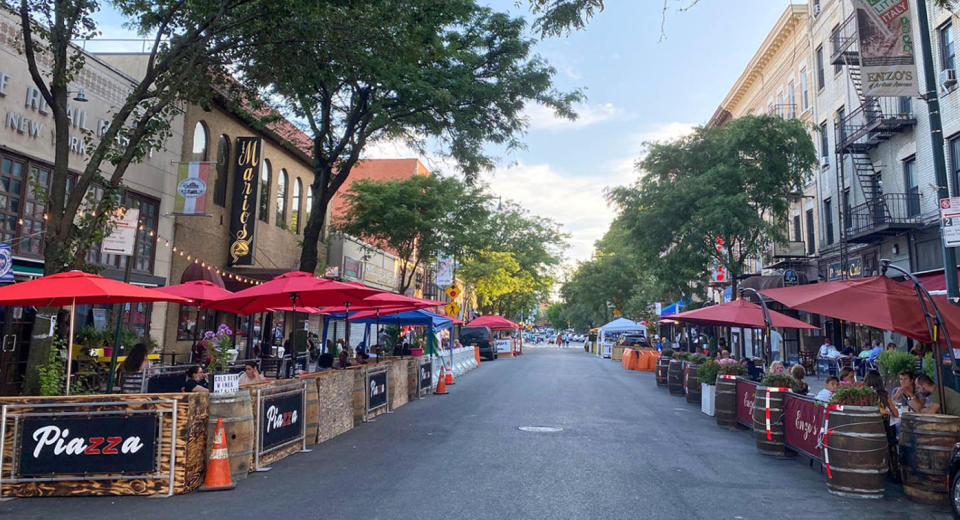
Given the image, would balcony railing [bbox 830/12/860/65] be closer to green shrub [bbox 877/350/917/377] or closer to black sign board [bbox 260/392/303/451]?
green shrub [bbox 877/350/917/377]

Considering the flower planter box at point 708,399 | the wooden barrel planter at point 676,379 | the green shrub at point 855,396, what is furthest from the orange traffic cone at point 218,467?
the wooden barrel planter at point 676,379

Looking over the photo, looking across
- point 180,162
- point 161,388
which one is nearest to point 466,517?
point 161,388

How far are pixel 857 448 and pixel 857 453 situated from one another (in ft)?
0.19

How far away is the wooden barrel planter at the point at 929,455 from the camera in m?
7.20

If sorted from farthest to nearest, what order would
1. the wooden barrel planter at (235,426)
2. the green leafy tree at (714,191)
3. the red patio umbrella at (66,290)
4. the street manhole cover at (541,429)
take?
the green leafy tree at (714,191)
the street manhole cover at (541,429)
the red patio umbrella at (66,290)
the wooden barrel planter at (235,426)

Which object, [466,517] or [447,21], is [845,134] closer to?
[447,21]

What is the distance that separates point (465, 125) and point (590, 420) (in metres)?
9.70

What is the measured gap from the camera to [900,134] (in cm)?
2209

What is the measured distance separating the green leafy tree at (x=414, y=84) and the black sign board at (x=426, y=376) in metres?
4.37

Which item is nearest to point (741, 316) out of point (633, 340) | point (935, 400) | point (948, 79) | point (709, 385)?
point (709, 385)

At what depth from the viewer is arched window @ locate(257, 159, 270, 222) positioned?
25.7 meters

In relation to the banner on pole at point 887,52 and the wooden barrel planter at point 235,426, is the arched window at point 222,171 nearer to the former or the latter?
the wooden barrel planter at point 235,426

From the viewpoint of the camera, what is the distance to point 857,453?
7.67m

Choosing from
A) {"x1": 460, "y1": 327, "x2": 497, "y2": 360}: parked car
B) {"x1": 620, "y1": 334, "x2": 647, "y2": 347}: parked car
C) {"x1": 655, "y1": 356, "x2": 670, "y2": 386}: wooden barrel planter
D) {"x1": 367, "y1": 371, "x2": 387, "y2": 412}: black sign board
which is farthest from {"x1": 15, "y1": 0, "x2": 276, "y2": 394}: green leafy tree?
{"x1": 620, "y1": 334, "x2": 647, "y2": 347}: parked car
